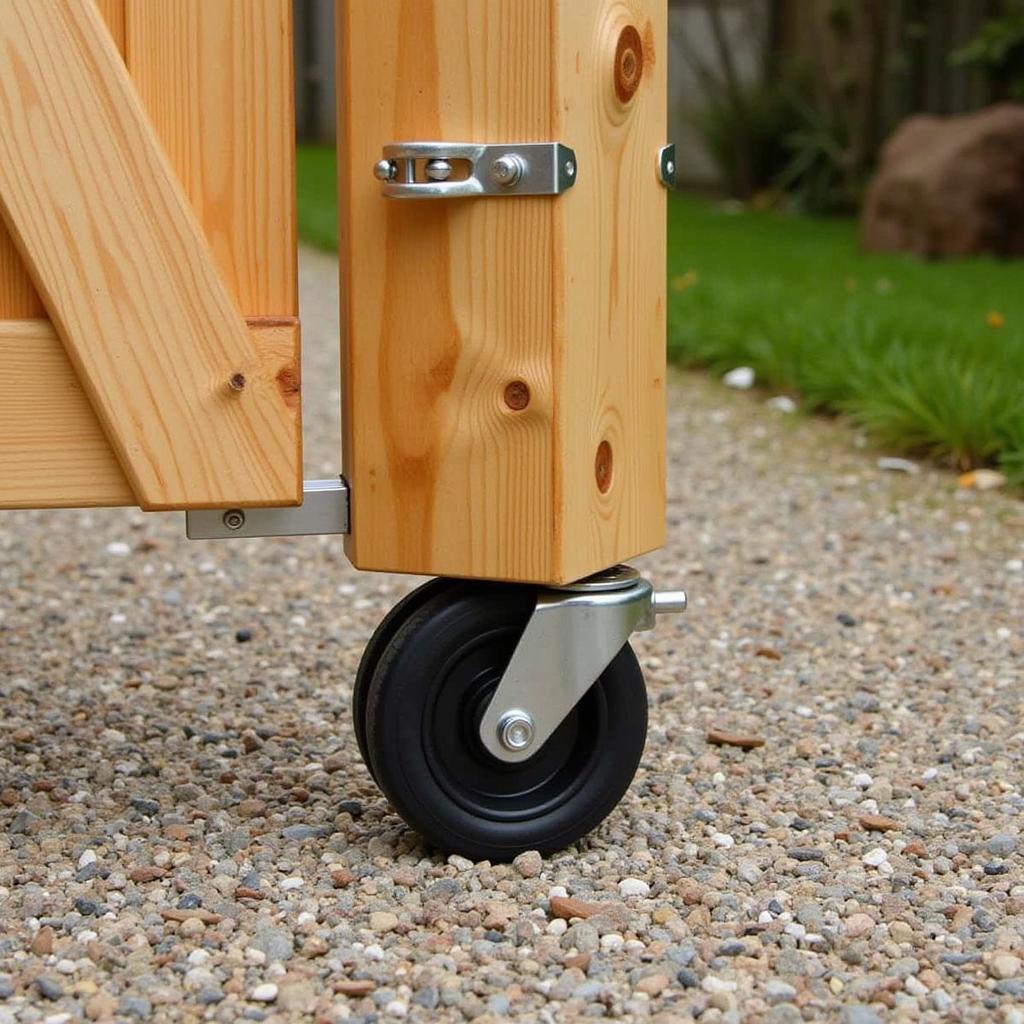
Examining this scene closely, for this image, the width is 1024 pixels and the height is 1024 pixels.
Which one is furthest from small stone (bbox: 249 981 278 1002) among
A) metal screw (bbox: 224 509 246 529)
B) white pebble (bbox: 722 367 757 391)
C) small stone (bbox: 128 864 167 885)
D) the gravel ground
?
white pebble (bbox: 722 367 757 391)

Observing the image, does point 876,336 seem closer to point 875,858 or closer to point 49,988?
point 875,858

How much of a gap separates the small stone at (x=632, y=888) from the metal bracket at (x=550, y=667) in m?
0.19

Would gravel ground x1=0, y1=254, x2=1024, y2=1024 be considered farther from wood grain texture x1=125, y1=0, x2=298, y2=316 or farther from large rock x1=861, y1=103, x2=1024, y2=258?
large rock x1=861, y1=103, x2=1024, y2=258

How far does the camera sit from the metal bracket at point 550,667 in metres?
1.92

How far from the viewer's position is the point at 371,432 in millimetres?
1897

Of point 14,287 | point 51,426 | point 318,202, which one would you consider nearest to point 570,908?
point 51,426

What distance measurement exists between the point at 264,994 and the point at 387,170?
0.87 m

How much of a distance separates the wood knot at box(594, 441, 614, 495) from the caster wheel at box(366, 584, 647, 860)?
15 cm

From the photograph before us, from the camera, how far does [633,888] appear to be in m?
1.93

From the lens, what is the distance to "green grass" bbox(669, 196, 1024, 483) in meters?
4.32

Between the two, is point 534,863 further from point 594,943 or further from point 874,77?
point 874,77

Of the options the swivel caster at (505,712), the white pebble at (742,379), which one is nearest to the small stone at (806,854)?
the swivel caster at (505,712)

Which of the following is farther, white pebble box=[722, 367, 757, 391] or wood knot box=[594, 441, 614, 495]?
white pebble box=[722, 367, 757, 391]

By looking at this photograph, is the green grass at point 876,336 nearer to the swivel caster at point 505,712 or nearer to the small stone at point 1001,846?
Result: the small stone at point 1001,846
